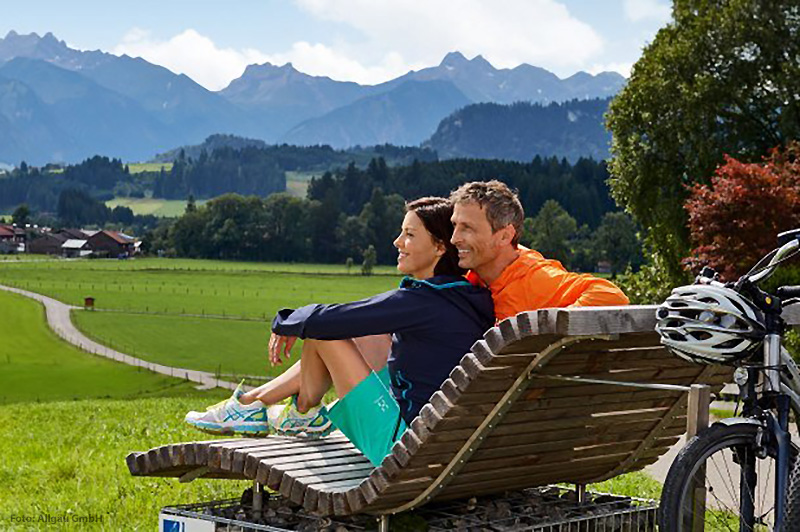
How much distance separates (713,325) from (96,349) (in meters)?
61.9

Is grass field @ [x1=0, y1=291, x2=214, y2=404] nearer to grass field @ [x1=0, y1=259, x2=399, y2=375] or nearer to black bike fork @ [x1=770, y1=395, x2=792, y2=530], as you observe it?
grass field @ [x1=0, y1=259, x2=399, y2=375]

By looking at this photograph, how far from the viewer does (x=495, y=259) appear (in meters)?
5.44

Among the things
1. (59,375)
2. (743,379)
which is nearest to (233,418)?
(743,379)

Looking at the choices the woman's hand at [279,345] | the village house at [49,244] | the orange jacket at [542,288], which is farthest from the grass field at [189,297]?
the orange jacket at [542,288]

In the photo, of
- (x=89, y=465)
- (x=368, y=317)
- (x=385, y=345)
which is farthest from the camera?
(x=89, y=465)

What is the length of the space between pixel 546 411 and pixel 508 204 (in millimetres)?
969

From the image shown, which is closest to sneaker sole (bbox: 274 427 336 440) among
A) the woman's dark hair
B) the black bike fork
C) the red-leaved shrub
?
the woman's dark hair

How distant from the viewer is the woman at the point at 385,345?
525cm

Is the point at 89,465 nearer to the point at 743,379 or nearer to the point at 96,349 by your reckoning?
the point at 743,379

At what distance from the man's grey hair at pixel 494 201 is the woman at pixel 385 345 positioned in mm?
241

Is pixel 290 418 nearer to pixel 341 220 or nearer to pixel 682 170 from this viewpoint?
pixel 682 170

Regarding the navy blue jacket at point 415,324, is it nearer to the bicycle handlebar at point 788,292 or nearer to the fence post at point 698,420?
the fence post at point 698,420

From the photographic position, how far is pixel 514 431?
17.4ft

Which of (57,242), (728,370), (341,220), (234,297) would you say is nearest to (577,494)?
(728,370)
